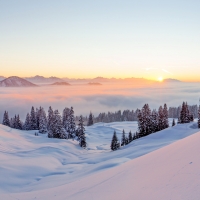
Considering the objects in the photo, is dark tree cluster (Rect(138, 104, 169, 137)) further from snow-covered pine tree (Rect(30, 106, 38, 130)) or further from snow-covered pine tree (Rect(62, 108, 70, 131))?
snow-covered pine tree (Rect(30, 106, 38, 130))

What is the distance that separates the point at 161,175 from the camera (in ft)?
26.5

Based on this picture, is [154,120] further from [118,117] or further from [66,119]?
[118,117]

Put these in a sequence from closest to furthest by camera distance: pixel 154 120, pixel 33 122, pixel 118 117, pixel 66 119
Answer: pixel 154 120 < pixel 66 119 < pixel 33 122 < pixel 118 117

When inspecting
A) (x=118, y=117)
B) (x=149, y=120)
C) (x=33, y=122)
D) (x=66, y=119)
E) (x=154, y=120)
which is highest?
(x=149, y=120)

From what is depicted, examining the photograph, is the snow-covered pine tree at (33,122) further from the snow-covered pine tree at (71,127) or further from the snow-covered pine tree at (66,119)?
the snow-covered pine tree at (71,127)

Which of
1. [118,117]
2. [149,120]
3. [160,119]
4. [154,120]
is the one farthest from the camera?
[118,117]

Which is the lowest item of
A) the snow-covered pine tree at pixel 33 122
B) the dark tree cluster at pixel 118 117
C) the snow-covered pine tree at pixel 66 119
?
the dark tree cluster at pixel 118 117

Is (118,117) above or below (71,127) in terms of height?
below

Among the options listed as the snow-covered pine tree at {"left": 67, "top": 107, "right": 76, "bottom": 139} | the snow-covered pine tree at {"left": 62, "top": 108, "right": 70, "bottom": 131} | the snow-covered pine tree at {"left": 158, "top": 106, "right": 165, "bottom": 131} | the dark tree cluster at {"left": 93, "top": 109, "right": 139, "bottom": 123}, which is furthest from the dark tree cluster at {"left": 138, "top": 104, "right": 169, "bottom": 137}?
the dark tree cluster at {"left": 93, "top": 109, "right": 139, "bottom": 123}

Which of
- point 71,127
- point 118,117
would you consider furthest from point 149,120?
point 118,117

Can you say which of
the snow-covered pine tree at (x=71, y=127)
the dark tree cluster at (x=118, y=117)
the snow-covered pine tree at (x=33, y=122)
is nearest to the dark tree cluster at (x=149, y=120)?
the snow-covered pine tree at (x=71, y=127)

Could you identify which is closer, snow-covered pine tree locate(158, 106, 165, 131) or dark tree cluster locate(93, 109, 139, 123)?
snow-covered pine tree locate(158, 106, 165, 131)

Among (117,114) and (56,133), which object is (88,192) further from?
(117,114)

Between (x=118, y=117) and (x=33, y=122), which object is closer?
(x=33, y=122)
